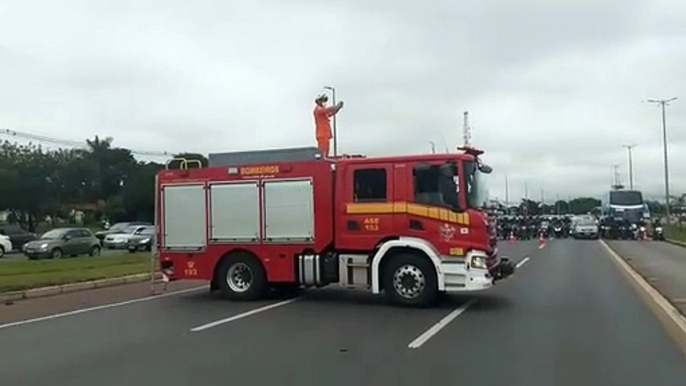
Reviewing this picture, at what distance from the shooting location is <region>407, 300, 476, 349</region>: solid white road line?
36.5 ft

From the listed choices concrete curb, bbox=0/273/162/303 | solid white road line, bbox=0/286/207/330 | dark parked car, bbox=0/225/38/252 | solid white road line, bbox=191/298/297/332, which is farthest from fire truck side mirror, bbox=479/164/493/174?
dark parked car, bbox=0/225/38/252

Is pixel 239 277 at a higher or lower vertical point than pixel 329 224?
lower

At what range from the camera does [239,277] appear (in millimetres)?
16859

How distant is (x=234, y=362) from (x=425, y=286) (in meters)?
5.83

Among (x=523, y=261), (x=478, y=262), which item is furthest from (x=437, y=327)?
(x=523, y=261)

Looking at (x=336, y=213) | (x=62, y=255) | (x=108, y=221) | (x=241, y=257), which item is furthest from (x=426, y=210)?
(x=108, y=221)

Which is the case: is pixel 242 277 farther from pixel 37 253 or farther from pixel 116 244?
pixel 116 244

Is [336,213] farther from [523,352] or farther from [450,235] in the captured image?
[523,352]

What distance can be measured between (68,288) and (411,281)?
8.18 metres

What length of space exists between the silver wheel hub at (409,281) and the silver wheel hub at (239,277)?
10.4 ft

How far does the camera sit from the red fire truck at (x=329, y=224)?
1475 centimetres

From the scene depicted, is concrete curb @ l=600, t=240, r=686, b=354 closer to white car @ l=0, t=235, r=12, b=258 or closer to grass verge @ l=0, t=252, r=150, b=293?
grass verge @ l=0, t=252, r=150, b=293

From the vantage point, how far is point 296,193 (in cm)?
1617

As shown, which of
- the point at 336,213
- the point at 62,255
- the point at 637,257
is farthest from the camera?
the point at 62,255
